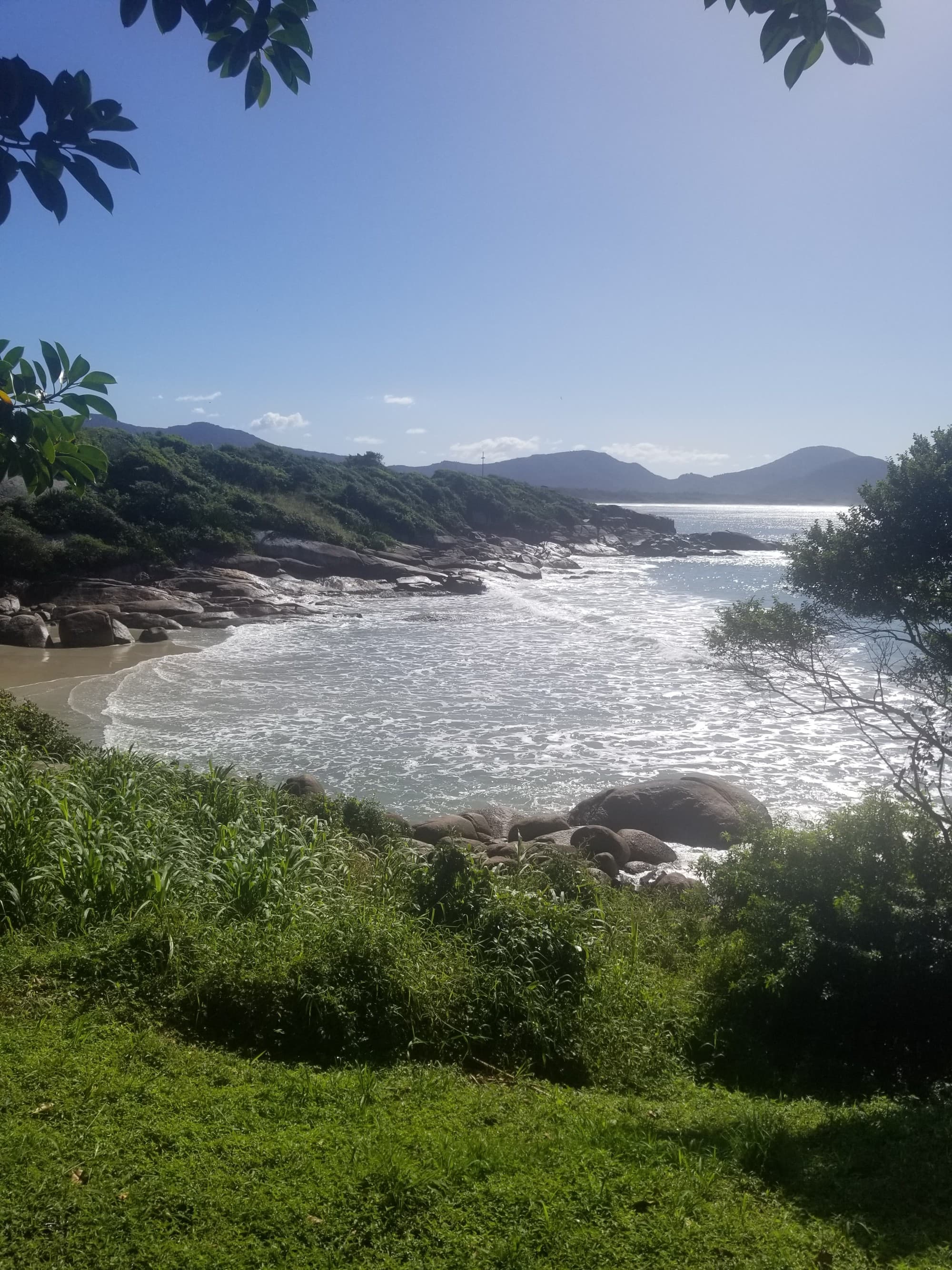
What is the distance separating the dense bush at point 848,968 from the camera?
18.9 feet

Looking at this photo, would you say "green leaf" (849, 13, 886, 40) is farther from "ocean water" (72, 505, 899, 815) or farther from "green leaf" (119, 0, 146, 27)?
"ocean water" (72, 505, 899, 815)

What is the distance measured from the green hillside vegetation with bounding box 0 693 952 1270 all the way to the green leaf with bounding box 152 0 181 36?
356 cm

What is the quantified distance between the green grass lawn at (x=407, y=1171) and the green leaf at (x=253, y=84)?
347 centimetres

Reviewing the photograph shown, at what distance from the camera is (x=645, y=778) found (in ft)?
53.9

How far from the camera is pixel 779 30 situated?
2.34 metres

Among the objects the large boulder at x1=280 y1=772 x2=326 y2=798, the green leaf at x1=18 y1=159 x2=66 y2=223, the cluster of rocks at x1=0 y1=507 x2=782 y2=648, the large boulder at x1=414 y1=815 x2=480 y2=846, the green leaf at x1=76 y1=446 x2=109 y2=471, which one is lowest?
the large boulder at x1=414 y1=815 x2=480 y2=846

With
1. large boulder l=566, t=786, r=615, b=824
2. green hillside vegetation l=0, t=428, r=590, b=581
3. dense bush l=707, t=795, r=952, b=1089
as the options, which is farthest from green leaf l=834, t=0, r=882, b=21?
green hillside vegetation l=0, t=428, r=590, b=581

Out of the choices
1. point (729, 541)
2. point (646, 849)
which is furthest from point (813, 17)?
point (729, 541)

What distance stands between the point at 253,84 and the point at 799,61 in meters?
1.43

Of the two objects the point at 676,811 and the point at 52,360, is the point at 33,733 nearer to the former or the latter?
the point at 676,811

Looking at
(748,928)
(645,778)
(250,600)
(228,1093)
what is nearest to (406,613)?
(250,600)

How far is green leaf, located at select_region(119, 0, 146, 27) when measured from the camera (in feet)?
7.09

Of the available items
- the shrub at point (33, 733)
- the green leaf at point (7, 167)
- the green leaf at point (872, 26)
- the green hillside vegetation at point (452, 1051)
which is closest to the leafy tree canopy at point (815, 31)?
the green leaf at point (872, 26)

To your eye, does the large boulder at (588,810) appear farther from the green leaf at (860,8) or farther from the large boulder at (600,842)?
the green leaf at (860,8)
